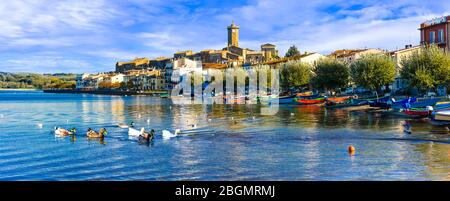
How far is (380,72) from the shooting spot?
60125 mm

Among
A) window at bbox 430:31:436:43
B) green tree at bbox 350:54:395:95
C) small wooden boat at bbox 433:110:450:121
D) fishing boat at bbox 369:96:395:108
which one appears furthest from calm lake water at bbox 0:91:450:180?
window at bbox 430:31:436:43

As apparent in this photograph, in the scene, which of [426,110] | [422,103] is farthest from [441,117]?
[422,103]

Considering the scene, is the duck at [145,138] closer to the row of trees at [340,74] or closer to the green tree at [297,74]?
the row of trees at [340,74]

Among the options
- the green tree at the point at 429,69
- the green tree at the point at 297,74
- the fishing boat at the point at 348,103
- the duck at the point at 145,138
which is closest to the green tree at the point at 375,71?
the fishing boat at the point at 348,103

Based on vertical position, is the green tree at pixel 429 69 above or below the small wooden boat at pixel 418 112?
above

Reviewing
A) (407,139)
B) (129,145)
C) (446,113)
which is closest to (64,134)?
(129,145)

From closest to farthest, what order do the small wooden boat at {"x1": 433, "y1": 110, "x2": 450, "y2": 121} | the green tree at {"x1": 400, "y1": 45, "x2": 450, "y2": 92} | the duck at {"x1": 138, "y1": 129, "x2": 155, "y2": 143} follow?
the duck at {"x1": 138, "y1": 129, "x2": 155, "y2": 143} < the small wooden boat at {"x1": 433, "y1": 110, "x2": 450, "y2": 121} < the green tree at {"x1": 400, "y1": 45, "x2": 450, "y2": 92}

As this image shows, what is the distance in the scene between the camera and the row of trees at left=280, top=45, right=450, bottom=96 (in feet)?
166

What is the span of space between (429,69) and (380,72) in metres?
9.61

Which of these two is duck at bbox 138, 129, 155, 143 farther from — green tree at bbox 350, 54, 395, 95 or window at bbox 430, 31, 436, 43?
window at bbox 430, 31, 436, 43

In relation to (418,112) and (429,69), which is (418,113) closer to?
(418,112)

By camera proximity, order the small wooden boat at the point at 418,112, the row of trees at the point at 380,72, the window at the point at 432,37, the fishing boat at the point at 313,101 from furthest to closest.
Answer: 1. the fishing boat at the point at 313,101
2. the window at the point at 432,37
3. the row of trees at the point at 380,72
4. the small wooden boat at the point at 418,112

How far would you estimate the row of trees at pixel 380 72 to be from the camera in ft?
166
